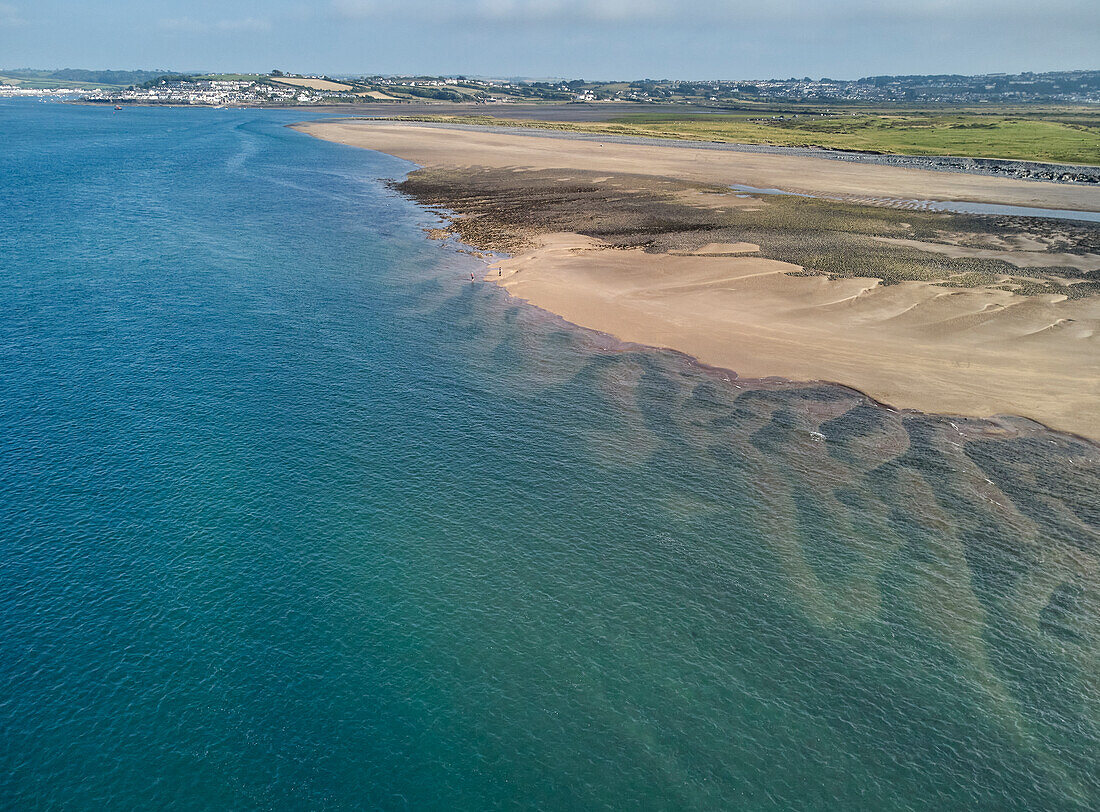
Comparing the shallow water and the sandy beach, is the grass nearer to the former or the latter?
the sandy beach

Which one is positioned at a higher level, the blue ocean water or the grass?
the grass

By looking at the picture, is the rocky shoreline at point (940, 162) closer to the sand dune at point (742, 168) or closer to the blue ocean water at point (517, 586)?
the sand dune at point (742, 168)

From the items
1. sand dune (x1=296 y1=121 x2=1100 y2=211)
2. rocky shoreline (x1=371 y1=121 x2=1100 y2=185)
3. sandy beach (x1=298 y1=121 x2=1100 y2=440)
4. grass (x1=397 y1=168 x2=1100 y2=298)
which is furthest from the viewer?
rocky shoreline (x1=371 y1=121 x2=1100 y2=185)

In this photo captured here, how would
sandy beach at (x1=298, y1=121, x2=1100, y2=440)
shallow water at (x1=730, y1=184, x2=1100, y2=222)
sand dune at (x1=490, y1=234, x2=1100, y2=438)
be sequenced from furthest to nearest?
shallow water at (x1=730, y1=184, x2=1100, y2=222) → sandy beach at (x1=298, y1=121, x2=1100, y2=440) → sand dune at (x1=490, y1=234, x2=1100, y2=438)

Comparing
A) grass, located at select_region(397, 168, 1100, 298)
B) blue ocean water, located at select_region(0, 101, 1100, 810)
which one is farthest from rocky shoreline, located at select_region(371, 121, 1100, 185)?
blue ocean water, located at select_region(0, 101, 1100, 810)

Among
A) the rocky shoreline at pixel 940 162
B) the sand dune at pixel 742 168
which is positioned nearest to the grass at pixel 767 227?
the sand dune at pixel 742 168

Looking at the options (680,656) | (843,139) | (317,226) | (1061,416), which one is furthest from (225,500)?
(843,139)

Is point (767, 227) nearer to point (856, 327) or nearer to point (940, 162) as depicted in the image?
point (856, 327)

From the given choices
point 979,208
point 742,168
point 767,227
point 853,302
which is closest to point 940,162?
point 742,168
